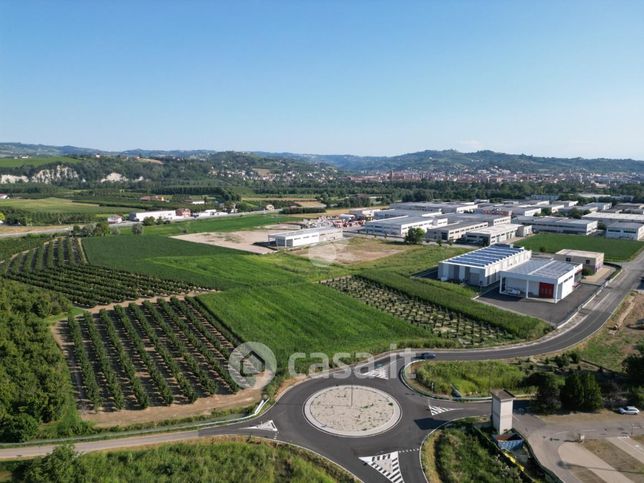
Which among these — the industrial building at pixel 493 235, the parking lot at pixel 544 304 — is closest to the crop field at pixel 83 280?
the parking lot at pixel 544 304

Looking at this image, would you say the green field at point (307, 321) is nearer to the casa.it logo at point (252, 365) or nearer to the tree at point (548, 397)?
the casa.it logo at point (252, 365)

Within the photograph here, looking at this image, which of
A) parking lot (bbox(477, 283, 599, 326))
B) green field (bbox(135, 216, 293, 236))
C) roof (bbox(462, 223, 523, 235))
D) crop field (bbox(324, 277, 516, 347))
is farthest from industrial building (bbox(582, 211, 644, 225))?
green field (bbox(135, 216, 293, 236))

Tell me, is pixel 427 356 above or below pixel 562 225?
below

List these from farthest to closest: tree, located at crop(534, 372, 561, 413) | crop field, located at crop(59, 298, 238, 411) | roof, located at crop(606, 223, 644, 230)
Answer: roof, located at crop(606, 223, 644, 230)
crop field, located at crop(59, 298, 238, 411)
tree, located at crop(534, 372, 561, 413)

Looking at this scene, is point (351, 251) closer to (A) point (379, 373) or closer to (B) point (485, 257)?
(B) point (485, 257)

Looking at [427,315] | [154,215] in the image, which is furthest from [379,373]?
[154,215]

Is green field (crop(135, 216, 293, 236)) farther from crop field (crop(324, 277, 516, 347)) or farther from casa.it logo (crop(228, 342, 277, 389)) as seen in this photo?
casa.it logo (crop(228, 342, 277, 389))

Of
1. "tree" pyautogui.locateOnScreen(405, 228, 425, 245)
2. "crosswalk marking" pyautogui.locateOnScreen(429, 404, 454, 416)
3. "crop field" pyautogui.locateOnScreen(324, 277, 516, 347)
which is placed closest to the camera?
"crosswalk marking" pyautogui.locateOnScreen(429, 404, 454, 416)

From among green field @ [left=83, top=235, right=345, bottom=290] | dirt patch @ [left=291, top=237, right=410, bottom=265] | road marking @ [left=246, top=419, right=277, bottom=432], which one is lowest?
road marking @ [left=246, top=419, right=277, bottom=432]
